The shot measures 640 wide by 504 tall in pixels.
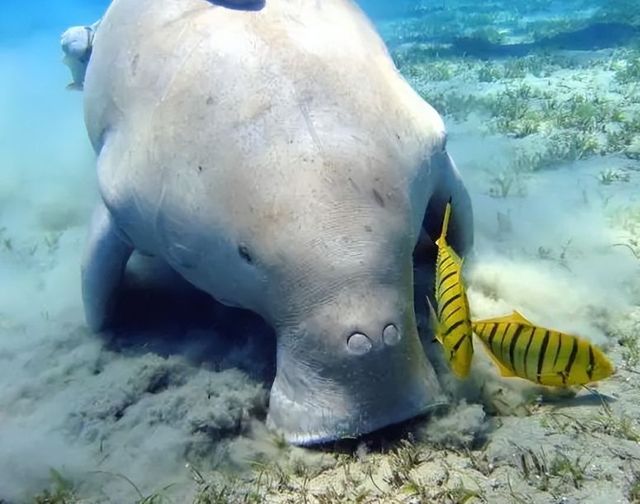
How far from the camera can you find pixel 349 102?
3141mm

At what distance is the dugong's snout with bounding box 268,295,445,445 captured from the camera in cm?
265

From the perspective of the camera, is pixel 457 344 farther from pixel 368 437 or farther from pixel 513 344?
pixel 368 437

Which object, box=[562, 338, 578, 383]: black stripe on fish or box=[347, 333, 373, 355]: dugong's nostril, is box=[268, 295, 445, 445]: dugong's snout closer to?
box=[347, 333, 373, 355]: dugong's nostril

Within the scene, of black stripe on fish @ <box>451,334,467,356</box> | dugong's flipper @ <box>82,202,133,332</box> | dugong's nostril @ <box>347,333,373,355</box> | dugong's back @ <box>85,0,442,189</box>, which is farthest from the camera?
dugong's flipper @ <box>82,202,133,332</box>

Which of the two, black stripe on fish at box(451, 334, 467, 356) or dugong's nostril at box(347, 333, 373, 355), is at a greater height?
dugong's nostril at box(347, 333, 373, 355)

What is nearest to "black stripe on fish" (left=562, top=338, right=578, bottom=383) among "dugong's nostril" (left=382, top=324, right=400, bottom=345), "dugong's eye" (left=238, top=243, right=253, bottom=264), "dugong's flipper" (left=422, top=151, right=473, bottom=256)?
"dugong's nostril" (left=382, top=324, right=400, bottom=345)

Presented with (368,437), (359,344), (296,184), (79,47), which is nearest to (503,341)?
(359,344)

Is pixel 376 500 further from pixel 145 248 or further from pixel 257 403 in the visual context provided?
pixel 145 248

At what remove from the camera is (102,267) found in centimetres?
420

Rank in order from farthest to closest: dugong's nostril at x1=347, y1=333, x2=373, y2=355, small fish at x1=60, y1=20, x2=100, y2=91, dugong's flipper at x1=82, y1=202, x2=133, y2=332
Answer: small fish at x1=60, y1=20, x2=100, y2=91 < dugong's flipper at x1=82, y1=202, x2=133, y2=332 < dugong's nostril at x1=347, y1=333, x2=373, y2=355

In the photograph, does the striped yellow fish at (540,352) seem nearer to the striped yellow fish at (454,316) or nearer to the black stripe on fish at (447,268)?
the striped yellow fish at (454,316)

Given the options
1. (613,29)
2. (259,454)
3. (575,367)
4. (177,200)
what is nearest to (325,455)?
(259,454)

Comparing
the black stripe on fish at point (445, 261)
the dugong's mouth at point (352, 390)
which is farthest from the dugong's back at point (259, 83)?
the dugong's mouth at point (352, 390)

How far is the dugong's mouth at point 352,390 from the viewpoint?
2711 millimetres
